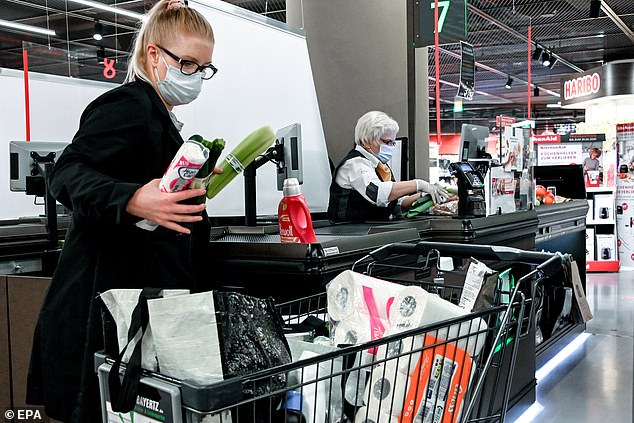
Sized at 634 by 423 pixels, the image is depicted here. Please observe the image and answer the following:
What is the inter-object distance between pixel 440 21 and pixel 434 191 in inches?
52.0

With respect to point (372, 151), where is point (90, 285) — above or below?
below

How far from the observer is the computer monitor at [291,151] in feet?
9.21

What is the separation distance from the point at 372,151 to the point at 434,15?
3.27ft

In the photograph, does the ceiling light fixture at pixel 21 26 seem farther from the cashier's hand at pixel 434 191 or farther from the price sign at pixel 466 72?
the cashier's hand at pixel 434 191

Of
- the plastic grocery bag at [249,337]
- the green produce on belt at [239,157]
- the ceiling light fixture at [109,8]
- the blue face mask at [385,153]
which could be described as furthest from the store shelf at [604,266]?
the plastic grocery bag at [249,337]

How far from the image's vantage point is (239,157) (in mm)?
2219

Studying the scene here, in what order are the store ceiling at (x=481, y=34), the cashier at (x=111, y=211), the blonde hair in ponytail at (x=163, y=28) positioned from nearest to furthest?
1. the cashier at (x=111, y=211)
2. the blonde hair in ponytail at (x=163, y=28)
3. the store ceiling at (x=481, y=34)

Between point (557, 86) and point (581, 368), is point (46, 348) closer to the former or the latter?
point (581, 368)

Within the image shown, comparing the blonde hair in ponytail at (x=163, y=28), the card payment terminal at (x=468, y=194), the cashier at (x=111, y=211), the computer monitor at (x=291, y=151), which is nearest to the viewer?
the cashier at (x=111, y=211)

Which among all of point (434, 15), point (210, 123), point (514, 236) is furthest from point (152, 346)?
point (434, 15)

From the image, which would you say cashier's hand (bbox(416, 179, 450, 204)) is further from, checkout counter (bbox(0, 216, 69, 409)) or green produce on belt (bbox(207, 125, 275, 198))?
checkout counter (bbox(0, 216, 69, 409))

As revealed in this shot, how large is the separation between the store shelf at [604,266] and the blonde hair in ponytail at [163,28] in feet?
30.3

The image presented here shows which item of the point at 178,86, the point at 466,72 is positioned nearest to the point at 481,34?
the point at 466,72

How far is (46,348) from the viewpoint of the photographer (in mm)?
1601
